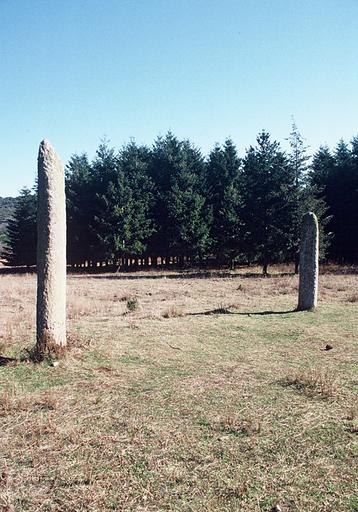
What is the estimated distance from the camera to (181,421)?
5.34 metres

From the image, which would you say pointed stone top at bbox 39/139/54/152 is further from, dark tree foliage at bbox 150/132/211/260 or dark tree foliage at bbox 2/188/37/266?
dark tree foliage at bbox 2/188/37/266

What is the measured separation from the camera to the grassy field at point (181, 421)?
149 inches

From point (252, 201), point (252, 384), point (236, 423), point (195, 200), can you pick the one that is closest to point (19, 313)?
point (252, 384)

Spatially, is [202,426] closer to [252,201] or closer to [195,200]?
[252,201]

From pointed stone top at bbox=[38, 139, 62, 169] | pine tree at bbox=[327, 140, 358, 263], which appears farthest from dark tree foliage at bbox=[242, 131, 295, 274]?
pointed stone top at bbox=[38, 139, 62, 169]

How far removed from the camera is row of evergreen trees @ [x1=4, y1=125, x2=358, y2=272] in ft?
109

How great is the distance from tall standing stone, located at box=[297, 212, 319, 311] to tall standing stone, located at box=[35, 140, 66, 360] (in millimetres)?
9130

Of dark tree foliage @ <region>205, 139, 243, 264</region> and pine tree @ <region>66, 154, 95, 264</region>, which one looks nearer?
dark tree foliage @ <region>205, 139, 243, 264</region>

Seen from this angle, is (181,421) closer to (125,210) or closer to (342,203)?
(125,210)

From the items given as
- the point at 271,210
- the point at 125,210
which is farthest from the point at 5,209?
the point at 271,210

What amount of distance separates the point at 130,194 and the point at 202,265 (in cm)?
1043

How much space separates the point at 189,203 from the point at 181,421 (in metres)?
34.9

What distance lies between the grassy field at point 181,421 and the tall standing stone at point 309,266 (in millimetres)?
3328

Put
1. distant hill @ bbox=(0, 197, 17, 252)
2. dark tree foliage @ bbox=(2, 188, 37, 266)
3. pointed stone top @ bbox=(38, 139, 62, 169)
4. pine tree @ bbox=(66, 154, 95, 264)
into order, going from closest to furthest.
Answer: pointed stone top @ bbox=(38, 139, 62, 169) < pine tree @ bbox=(66, 154, 95, 264) < dark tree foliage @ bbox=(2, 188, 37, 266) < distant hill @ bbox=(0, 197, 17, 252)
